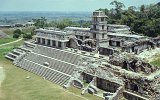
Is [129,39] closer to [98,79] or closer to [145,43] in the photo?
[145,43]

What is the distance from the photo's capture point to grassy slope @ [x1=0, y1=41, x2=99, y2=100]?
131ft

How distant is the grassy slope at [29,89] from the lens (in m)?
39.9

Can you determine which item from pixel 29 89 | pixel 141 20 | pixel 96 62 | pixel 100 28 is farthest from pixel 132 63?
pixel 141 20

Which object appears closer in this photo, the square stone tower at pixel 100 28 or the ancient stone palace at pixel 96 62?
the ancient stone palace at pixel 96 62

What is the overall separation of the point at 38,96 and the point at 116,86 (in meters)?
10.6

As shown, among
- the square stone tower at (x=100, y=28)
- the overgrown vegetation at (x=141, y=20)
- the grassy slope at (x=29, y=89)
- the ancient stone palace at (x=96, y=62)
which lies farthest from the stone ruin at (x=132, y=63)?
the overgrown vegetation at (x=141, y=20)

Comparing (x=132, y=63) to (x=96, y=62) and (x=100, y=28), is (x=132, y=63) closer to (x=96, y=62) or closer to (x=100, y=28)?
(x=96, y=62)

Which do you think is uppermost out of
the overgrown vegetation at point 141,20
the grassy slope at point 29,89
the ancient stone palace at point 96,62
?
the overgrown vegetation at point 141,20

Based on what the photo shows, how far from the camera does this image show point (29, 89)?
4338cm

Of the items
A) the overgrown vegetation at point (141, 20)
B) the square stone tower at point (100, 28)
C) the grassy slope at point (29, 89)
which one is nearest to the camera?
the grassy slope at point (29, 89)

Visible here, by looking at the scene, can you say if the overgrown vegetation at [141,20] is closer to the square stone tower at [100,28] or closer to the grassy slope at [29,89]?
the square stone tower at [100,28]

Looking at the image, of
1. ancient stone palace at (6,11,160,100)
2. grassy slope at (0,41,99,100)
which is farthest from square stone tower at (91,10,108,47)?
grassy slope at (0,41,99,100)

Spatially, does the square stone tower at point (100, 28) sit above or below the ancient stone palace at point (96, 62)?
above

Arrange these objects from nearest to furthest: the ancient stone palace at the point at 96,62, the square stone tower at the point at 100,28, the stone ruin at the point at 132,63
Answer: the ancient stone palace at the point at 96,62 < the stone ruin at the point at 132,63 < the square stone tower at the point at 100,28
